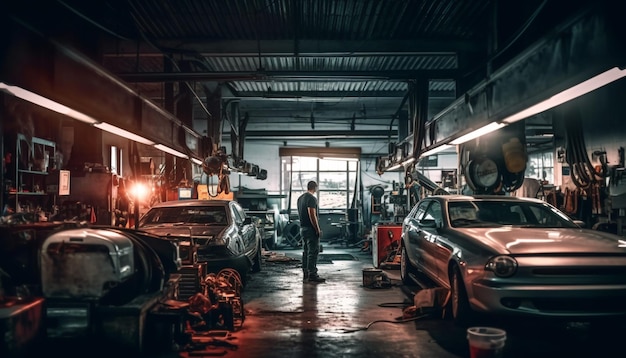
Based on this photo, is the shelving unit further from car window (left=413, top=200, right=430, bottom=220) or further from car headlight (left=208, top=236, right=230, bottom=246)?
car window (left=413, top=200, right=430, bottom=220)

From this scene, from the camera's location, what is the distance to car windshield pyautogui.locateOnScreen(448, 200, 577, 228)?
5.87m

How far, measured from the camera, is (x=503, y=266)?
4.40 m

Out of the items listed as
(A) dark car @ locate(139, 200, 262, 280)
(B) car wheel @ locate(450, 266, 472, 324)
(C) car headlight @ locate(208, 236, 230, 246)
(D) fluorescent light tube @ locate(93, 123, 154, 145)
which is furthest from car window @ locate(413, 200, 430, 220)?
(D) fluorescent light tube @ locate(93, 123, 154, 145)

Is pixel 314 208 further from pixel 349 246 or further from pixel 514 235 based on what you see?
pixel 349 246

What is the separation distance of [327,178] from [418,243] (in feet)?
39.6

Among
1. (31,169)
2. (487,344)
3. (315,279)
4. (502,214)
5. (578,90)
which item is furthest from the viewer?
(315,279)

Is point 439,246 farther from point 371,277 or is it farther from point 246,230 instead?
point 246,230

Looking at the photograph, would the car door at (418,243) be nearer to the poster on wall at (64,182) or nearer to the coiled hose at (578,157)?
the coiled hose at (578,157)

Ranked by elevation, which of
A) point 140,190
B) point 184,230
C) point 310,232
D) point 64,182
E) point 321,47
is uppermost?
point 321,47

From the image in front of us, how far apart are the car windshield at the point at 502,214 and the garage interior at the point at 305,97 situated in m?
0.71

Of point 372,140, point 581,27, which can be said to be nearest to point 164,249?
point 581,27

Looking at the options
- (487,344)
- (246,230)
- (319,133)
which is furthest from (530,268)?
(319,133)

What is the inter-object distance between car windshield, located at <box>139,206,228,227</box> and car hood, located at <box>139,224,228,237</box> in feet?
0.92

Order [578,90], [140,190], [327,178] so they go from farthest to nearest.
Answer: [327,178], [140,190], [578,90]
